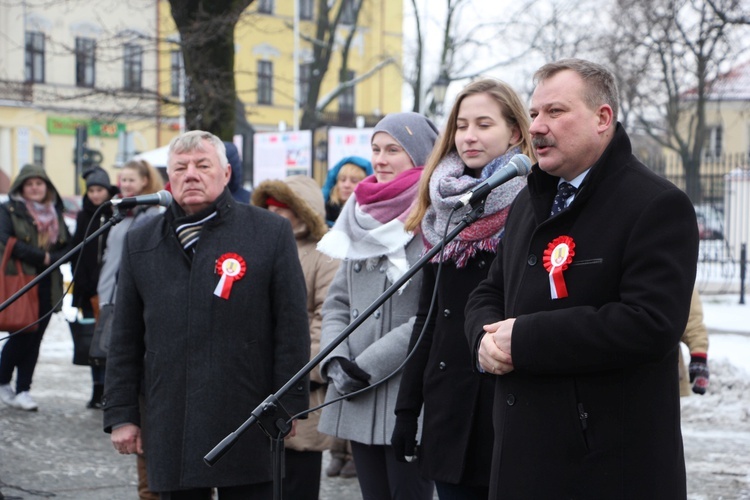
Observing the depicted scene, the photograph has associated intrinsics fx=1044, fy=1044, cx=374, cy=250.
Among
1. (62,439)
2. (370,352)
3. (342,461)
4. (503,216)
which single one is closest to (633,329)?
(503,216)

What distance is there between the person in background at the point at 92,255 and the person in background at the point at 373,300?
14.8 ft

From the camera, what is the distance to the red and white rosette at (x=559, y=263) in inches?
111

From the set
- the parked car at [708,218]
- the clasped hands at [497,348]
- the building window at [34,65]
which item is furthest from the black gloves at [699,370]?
the building window at [34,65]

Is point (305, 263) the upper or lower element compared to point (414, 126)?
lower

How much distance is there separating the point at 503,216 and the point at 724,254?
1862 cm

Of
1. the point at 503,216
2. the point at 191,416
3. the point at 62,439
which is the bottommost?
the point at 62,439

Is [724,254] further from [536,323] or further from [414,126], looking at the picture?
[536,323]

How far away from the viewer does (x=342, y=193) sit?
7418 millimetres

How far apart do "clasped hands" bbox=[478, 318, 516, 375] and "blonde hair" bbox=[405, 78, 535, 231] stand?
1.05 meters

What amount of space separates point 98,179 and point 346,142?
19.7ft

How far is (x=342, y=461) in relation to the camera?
713 centimetres

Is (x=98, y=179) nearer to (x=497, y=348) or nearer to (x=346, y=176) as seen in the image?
(x=346, y=176)

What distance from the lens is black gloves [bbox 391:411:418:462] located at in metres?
3.83

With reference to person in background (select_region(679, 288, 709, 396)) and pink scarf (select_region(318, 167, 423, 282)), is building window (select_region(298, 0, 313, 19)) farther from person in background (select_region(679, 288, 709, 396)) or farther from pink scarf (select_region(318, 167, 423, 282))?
pink scarf (select_region(318, 167, 423, 282))
